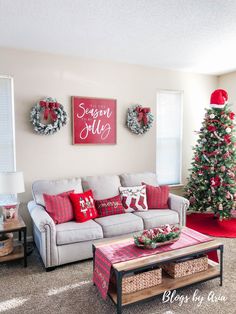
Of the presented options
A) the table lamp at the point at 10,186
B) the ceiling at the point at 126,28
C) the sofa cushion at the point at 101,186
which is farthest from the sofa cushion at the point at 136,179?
the ceiling at the point at 126,28

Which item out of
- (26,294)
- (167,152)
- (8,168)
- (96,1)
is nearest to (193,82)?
(167,152)

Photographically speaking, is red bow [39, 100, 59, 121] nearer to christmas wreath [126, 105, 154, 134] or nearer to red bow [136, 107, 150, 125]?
christmas wreath [126, 105, 154, 134]

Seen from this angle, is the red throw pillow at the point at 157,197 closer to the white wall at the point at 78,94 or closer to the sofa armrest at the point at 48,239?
the white wall at the point at 78,94

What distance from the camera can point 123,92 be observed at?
427cm

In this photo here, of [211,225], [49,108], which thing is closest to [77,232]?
[49,108]

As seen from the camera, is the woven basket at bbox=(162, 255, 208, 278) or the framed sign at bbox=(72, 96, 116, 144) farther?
the framed sign at bbox=(72, 96, 116, 144)

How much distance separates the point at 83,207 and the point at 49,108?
4.78ft

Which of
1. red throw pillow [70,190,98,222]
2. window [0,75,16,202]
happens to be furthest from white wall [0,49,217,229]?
red throw pillow [70,190,98,222]

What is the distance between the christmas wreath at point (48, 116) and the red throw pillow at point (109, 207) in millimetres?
1231

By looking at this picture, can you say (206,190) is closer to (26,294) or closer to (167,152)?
(167,152)

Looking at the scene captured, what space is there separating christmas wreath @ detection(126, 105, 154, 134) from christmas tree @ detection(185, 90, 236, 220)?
0.93 metres

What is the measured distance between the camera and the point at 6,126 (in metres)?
3.55

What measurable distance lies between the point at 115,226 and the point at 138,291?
1.01 m

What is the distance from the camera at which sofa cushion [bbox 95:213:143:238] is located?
3180 mm
